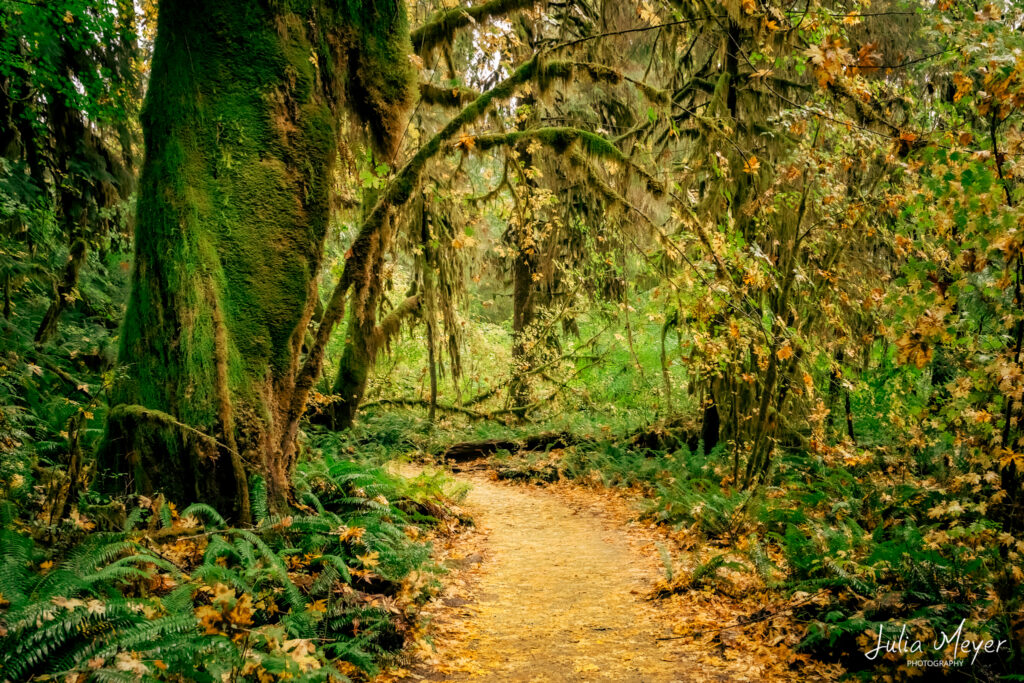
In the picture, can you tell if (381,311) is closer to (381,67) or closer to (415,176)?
(415,176)

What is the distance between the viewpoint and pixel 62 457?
17.5 feet

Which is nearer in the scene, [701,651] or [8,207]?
[701,651]

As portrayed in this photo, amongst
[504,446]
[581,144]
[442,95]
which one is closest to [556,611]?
A: [581,144]

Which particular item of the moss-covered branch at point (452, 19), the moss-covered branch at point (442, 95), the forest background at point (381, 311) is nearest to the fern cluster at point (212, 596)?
the forest background at point (381, 311)

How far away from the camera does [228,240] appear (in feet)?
16.6

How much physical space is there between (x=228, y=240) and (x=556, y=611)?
4093mm

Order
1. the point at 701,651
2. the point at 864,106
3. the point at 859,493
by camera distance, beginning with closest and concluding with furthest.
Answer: the point at 701,651
the point at 859,493
the point at 864,106

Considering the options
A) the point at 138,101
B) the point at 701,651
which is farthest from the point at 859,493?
the point at 138,101

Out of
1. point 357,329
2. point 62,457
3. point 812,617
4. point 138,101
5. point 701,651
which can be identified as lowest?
point 701,651

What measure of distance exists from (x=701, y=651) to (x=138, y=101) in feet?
30.6

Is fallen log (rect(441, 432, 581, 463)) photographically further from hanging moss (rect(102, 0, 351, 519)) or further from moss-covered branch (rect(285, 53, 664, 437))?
hanging moss (rect(102, 0, 351, 519))

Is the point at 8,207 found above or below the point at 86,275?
above

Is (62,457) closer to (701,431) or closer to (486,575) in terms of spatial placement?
(486,575)

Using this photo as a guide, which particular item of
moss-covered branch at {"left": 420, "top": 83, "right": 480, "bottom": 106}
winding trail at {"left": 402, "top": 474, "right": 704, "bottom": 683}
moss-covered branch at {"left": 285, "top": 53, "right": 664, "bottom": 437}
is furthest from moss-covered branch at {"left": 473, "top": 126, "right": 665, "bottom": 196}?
winding trail at {"left": 402, "top": 474, "right": 704, "bottom": 683}
